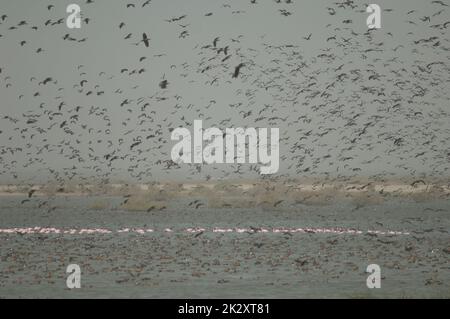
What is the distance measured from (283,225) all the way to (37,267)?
34036 millimetres

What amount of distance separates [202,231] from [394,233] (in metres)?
13.1

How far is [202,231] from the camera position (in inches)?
2397

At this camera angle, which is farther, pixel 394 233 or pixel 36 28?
pixel 394 233
